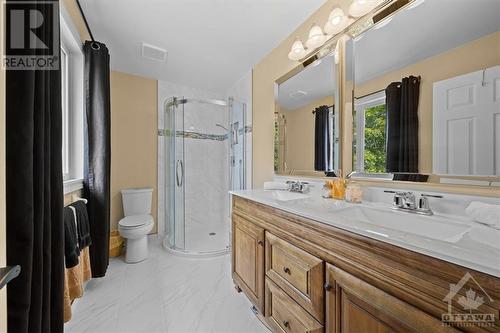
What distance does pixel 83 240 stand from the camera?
4.87 feet

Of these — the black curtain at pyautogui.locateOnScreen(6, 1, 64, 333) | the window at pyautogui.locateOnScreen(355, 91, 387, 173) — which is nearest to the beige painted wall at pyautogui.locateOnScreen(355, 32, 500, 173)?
the window at pyautogui.locateOnScreen(355, 91, 387, 173)

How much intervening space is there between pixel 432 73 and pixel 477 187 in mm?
592

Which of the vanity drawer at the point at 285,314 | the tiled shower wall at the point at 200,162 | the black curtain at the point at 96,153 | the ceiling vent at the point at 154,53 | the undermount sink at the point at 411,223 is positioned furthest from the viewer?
the tiled shower wall at the point at 200,162

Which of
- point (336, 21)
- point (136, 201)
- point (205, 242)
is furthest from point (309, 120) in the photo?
point (136, 201)

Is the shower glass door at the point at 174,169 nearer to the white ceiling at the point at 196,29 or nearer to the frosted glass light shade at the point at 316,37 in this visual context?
the white ceiling at the point at 196,29

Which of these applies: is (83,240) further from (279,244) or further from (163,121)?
(163,121)

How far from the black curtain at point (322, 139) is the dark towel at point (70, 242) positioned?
1750 millimetres

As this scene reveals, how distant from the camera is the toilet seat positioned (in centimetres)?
215

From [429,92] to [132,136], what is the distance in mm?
3066

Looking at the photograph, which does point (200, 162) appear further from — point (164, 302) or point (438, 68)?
point (438, 68)

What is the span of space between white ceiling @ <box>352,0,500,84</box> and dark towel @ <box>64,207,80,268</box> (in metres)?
2.07

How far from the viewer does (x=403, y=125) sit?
1.15 m

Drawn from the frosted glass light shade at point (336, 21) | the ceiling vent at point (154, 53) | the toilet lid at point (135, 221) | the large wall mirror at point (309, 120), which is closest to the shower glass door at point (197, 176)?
the toilet lid at point (135, 221)

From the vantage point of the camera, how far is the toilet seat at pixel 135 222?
2.15 m
